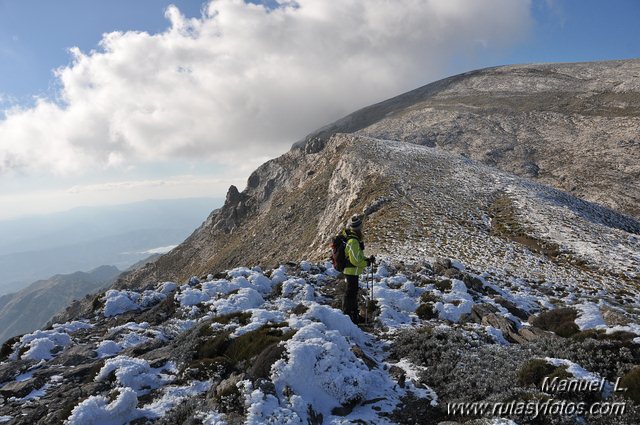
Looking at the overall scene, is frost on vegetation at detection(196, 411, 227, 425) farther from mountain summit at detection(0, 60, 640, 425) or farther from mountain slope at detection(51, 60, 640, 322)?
mountain slope at detection(51, 60, 640, 322)

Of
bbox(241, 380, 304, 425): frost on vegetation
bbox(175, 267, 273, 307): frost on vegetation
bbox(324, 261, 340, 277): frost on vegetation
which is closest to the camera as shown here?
bbox(241, 380, 304, 425): frost on vegetation

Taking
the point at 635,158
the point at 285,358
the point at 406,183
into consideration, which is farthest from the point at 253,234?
the point at 635,158

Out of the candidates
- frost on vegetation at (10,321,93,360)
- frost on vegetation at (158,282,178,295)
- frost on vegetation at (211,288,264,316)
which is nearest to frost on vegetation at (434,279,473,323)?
frost on vegetation at (211,288,264,316)

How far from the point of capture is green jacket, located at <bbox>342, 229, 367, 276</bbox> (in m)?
13.2

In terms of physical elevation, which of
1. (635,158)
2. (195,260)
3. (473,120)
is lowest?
(195,260)

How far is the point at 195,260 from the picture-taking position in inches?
3115

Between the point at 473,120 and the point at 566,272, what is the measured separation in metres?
69.7

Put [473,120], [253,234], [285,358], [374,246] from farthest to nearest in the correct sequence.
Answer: [473,120]
[253,234]
[374,246]
[285,358]

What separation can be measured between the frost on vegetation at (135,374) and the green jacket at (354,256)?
22.5ft

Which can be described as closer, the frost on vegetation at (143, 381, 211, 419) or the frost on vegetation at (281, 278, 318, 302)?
the frost on vegetation at (143, 381, 211, 419)

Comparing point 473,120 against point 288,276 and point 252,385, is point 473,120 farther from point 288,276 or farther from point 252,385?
point 252,385

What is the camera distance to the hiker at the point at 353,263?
43.5 ft

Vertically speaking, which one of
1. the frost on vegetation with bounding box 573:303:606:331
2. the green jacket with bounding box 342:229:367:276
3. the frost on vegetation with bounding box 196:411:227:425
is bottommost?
the frost on vegetation with bounding box 573:303:606:331

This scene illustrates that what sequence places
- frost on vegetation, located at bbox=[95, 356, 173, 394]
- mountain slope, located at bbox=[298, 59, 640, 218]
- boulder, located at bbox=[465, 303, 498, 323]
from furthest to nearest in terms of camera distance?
mountain slope, located at bbox=[298, 59, 640, 218], boulder, located at bbox=[465, 303, 498, 323], frost on vegetation, located at bbox=[95, 356, 173, 394]
